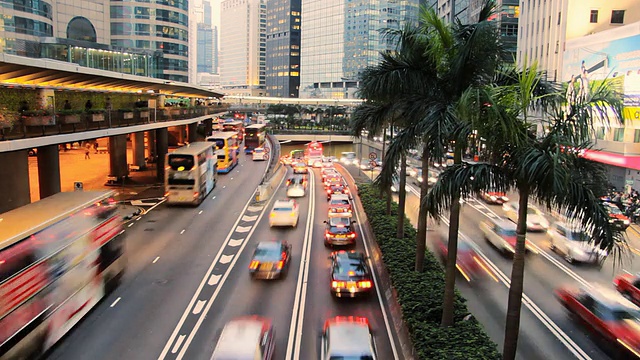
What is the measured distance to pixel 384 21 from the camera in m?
152

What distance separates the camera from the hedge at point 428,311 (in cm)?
1272

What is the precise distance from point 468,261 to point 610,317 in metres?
8.43

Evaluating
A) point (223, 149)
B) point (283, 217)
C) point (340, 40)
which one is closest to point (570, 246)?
point (283, 217)

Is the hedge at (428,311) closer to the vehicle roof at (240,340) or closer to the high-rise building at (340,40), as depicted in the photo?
the vehicle roof at (240,340)

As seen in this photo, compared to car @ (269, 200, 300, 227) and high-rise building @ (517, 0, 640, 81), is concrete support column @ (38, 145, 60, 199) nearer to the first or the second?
car @ (269, 200, 300, 227)

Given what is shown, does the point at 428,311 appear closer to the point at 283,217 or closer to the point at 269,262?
the point at 269,262

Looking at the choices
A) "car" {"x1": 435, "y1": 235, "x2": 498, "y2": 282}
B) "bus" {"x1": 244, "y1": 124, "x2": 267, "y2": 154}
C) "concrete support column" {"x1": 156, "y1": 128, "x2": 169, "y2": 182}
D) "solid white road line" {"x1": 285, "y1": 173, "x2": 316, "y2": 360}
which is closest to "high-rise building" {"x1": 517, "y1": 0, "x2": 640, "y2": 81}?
"car" {"x1": 435, "y1": 235, "x2": 498, "y2": 282}

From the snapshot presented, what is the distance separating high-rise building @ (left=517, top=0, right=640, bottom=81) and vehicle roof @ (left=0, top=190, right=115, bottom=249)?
43.9 m

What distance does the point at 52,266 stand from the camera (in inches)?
538

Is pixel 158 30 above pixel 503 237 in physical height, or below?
above

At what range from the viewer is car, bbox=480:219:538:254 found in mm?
25688

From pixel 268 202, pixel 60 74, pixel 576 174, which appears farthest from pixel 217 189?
pixel 576 174

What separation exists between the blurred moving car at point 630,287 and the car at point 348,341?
31.5 ft

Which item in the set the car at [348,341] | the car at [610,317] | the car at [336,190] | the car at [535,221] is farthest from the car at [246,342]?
the car at [336,190]
